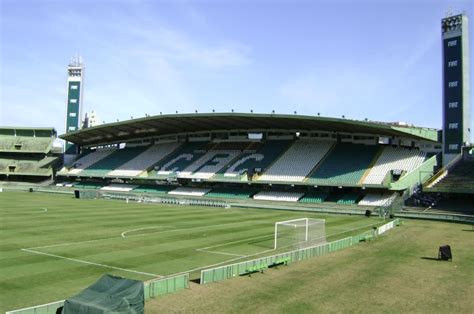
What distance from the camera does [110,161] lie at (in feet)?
320

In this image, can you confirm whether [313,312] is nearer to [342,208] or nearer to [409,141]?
[342,208]

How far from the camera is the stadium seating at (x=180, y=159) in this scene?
275 feet

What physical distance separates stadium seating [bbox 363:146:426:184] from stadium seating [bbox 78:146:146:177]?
51.7m

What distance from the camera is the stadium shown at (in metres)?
20.2

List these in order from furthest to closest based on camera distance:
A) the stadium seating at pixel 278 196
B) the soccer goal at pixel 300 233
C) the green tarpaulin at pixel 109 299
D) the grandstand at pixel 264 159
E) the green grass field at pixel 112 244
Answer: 1. the stadium seating at pixel 278 196
2. the grandstand at pixel 264 159
3. the soccer goal at pixel 300 233
4. the green grass field at pixel 112 244
5. the green tarpaulin at pixel 109 299

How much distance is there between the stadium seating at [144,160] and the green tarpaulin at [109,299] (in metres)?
72.7

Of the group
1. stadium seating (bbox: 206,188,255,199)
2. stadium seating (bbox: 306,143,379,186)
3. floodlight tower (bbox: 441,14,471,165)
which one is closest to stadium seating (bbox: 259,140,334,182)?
stadium seating (bbox: 306,143,379,186)

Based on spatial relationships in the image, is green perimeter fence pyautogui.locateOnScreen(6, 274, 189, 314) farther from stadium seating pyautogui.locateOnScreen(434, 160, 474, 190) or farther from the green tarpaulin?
stadium seating pyautogui.locateOnScreen(434, 160, 474, 190)

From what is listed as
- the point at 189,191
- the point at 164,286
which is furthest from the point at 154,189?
the point at 164,286

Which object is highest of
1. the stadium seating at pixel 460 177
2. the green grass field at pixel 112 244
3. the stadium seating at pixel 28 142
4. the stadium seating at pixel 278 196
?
the stadium seating at pixel 28 142

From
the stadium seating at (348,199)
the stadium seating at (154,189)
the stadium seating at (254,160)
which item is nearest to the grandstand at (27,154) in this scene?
the stadium seating at (154,189)

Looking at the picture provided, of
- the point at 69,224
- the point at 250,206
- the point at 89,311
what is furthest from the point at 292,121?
the point at 89,311

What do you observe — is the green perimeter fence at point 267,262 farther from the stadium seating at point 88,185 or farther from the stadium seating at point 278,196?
the stadium seating at point 88,185

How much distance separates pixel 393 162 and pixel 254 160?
924 inches
